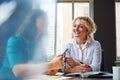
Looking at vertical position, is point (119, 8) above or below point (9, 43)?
above

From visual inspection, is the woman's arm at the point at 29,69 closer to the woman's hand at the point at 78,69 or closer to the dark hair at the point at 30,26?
the dark hair at the point at 30,26

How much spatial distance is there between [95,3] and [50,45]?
426 cm

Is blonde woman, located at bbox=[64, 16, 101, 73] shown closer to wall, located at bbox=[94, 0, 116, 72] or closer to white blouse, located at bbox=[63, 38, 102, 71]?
white blouse, located at bbox=[63, 38, 102, 71]

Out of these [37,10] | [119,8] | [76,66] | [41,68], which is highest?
[119,8]

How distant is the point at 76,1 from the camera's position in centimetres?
482

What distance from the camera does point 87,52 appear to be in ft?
8.38

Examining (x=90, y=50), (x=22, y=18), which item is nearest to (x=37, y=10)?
(x=22, y=18)

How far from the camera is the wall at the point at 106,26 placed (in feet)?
14.6

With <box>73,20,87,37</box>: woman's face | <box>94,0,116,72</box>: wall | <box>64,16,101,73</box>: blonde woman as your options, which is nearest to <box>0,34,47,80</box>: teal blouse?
<box>64,16,101,73</box>: blonde woman

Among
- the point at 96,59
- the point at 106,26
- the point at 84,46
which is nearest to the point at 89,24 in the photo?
the point at 84,46

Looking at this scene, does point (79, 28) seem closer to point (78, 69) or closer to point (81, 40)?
point (81, 40)

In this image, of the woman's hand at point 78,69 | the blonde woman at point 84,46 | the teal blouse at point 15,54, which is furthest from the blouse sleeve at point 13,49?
the blonde woman at point 84,46

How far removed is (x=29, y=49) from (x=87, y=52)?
2214mm

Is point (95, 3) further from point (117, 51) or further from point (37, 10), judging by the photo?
point (37, 10)
